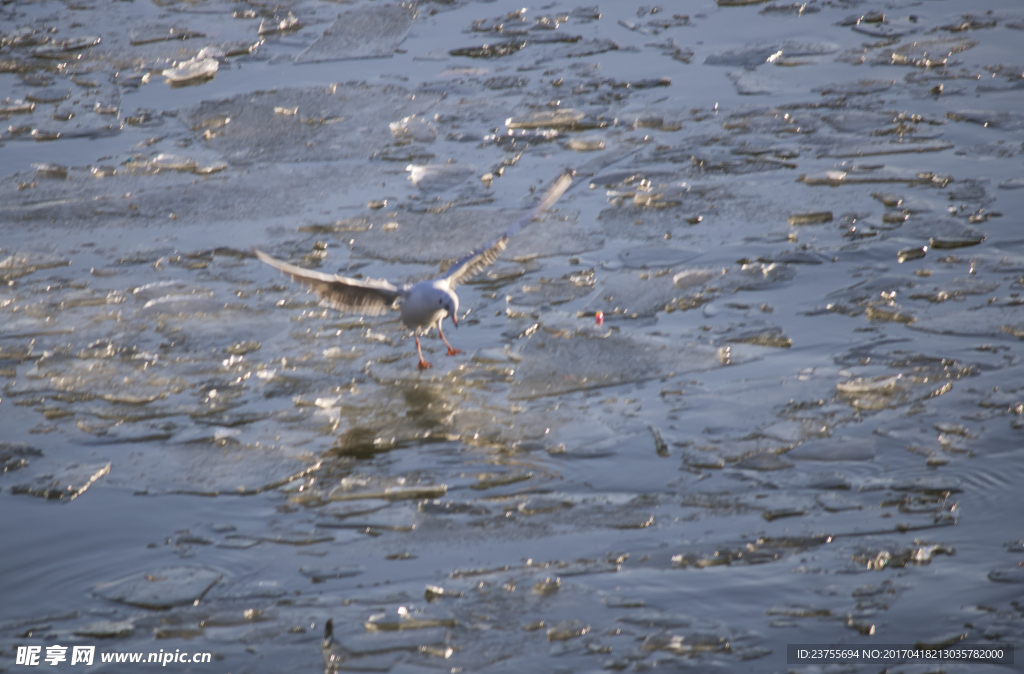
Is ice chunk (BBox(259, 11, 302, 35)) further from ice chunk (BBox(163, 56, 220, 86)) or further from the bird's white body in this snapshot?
the bird's white body

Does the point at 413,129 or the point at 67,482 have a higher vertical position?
the point at 413,129

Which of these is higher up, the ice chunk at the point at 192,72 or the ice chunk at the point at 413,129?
the ice chunk at the point at 192,72

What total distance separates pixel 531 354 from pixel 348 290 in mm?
798

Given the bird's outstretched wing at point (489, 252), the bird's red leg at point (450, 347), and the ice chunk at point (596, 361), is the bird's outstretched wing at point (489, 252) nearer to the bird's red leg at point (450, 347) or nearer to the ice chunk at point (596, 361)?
the bird's red leg at point (450, 347)

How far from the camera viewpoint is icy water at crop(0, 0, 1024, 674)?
2.71 meters

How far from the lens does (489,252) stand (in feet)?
14.5

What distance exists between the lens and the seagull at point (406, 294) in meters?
3.97

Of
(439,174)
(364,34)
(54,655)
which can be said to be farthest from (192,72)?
(54,655)

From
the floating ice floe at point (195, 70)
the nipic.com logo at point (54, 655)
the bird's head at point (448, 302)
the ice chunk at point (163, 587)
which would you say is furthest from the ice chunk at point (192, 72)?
the nipic.com logo at point (54, 655)

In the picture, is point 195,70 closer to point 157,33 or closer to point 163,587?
point 157,33

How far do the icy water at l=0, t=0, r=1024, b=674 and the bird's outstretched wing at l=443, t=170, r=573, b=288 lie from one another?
19 cm

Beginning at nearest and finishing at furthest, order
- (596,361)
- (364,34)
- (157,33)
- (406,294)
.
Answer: (596,361), (406,294), (364,34), (157,33)

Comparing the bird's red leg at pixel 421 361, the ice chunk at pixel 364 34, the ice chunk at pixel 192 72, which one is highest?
the ice chunk at pixel 364 34

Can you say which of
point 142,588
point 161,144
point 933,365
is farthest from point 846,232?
point 161,144
